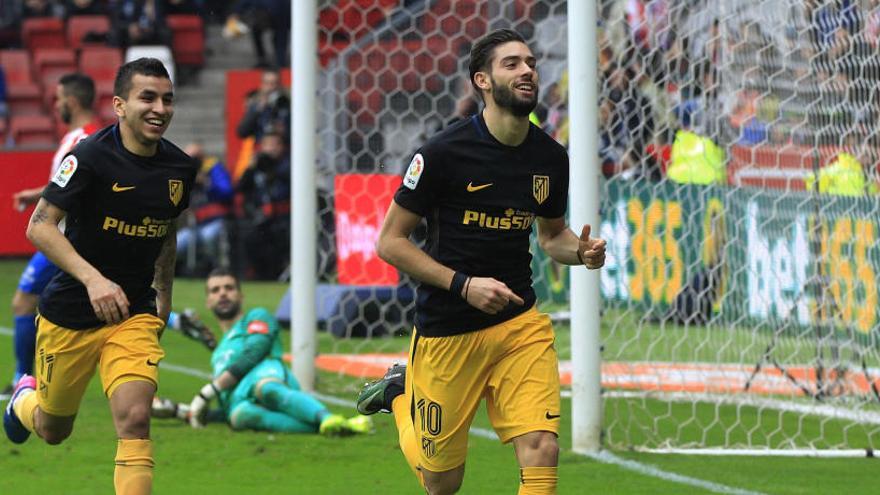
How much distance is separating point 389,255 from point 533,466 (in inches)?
35.0

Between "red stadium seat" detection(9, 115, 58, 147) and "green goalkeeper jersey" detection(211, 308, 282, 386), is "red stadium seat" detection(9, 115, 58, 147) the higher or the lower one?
the higher one

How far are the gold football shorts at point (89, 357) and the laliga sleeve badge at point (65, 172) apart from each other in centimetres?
63

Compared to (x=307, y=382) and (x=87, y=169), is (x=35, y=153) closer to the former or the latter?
(x=307, y=382)

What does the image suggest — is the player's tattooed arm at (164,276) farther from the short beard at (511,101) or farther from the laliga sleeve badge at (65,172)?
the short beard at (511,101)

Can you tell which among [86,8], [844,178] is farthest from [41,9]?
[844,178]

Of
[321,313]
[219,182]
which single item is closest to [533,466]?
[321,313]

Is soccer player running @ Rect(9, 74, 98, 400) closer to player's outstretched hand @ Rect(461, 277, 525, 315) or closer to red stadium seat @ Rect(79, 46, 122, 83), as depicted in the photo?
player's outstretched hand @ Rect(461, 277, 525, 315)

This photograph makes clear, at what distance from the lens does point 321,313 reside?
13203 mm

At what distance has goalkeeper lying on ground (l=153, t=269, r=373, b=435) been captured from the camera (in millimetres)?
8961

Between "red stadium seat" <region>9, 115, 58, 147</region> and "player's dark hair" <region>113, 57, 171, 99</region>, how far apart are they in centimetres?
1582

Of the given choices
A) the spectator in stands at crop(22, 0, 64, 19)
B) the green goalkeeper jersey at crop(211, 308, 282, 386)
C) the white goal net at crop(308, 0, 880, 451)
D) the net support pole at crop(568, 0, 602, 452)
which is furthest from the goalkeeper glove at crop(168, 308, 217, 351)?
the spectator in stands at crop(22, 0, 64, 19)

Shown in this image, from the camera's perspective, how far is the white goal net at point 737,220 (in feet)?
29.9

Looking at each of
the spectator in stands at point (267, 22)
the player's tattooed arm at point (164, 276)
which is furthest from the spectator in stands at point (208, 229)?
the player's tattooed arm at point (164, 276)

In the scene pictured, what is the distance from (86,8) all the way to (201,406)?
1662 centimetres
